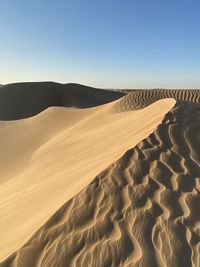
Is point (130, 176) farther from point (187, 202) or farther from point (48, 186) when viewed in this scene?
point (48, 186)

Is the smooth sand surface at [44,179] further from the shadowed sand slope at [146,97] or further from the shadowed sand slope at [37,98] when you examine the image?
the shadowed sand slope at [37,98]

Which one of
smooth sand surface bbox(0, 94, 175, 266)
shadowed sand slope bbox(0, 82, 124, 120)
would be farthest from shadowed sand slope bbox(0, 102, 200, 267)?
shadowed sand slope bbox(0, 82, 124, 120)

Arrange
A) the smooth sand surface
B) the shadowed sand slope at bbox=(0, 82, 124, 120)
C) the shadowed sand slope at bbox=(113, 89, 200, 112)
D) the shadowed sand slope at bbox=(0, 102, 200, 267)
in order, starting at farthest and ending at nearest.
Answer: the shadowed sand slope at bbox=(0, 82, 124, 120)
the shadowed sand slope at bbox=(113, 89, 200, 112)
the smooth sand surface
the shadowed sand slope at bbox=(0, 102, 200, 267)

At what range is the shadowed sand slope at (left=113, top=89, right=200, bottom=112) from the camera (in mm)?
17781

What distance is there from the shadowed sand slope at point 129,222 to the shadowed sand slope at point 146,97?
12.0 m

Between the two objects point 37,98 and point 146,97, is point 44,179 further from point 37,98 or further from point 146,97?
point 37,98

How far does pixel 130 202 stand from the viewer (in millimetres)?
4422

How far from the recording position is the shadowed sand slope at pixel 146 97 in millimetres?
17781

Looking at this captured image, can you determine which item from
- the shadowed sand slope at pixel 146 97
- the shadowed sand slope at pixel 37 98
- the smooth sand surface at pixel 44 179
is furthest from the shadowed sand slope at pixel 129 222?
the shadowed sand slope at pixel 37 98

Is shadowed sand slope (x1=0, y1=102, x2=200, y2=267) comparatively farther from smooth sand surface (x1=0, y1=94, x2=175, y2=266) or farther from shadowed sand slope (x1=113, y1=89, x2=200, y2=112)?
shadowed sand slope (x1=113, y1=89, x2=200, y2=112)

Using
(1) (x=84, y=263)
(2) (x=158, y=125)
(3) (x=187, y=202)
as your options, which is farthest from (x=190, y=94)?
(1) (x=84, y=263)

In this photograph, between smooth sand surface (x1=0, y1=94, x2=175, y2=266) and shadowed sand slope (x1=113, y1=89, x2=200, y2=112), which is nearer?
smooth sand surface (x1=0, y1=94, x2=175, y2=266)

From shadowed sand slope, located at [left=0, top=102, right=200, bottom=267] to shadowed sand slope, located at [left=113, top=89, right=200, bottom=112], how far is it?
12.0 metres

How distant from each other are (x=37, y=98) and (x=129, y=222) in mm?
29802
